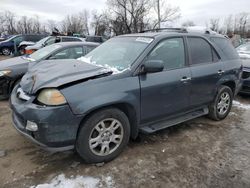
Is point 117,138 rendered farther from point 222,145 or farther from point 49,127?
point 222,145

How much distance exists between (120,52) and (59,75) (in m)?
1.11

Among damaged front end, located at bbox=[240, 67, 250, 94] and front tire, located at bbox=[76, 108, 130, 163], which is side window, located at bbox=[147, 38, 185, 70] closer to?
front tire, located at bbox=[76, 108, 130, 163]

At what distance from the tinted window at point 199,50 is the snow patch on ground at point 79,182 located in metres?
2.35

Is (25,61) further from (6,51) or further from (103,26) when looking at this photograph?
(103,26)

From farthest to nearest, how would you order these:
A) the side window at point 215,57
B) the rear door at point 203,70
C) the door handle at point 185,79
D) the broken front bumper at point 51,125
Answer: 1. the side window at point 215,57
2. the rear door at point 203,70
3. the door handle at point 185,79
4. the broken front bumper at point 51,125

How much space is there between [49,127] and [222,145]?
8.81 feet

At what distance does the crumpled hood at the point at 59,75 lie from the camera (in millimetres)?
2747

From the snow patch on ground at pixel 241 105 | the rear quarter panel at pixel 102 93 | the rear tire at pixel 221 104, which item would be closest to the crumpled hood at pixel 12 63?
the rear quarter panel at pixel 102 93

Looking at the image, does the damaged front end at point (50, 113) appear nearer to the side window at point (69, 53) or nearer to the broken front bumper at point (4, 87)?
the broken front bumper at point (4, 87)

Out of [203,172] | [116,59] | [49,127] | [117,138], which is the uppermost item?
[116,59]

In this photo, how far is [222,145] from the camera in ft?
12.0

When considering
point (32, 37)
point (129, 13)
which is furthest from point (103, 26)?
point (32, 37)

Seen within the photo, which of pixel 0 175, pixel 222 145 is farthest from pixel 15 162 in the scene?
pixel 222 145

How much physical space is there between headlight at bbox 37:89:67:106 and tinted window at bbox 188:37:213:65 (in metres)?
2.29
